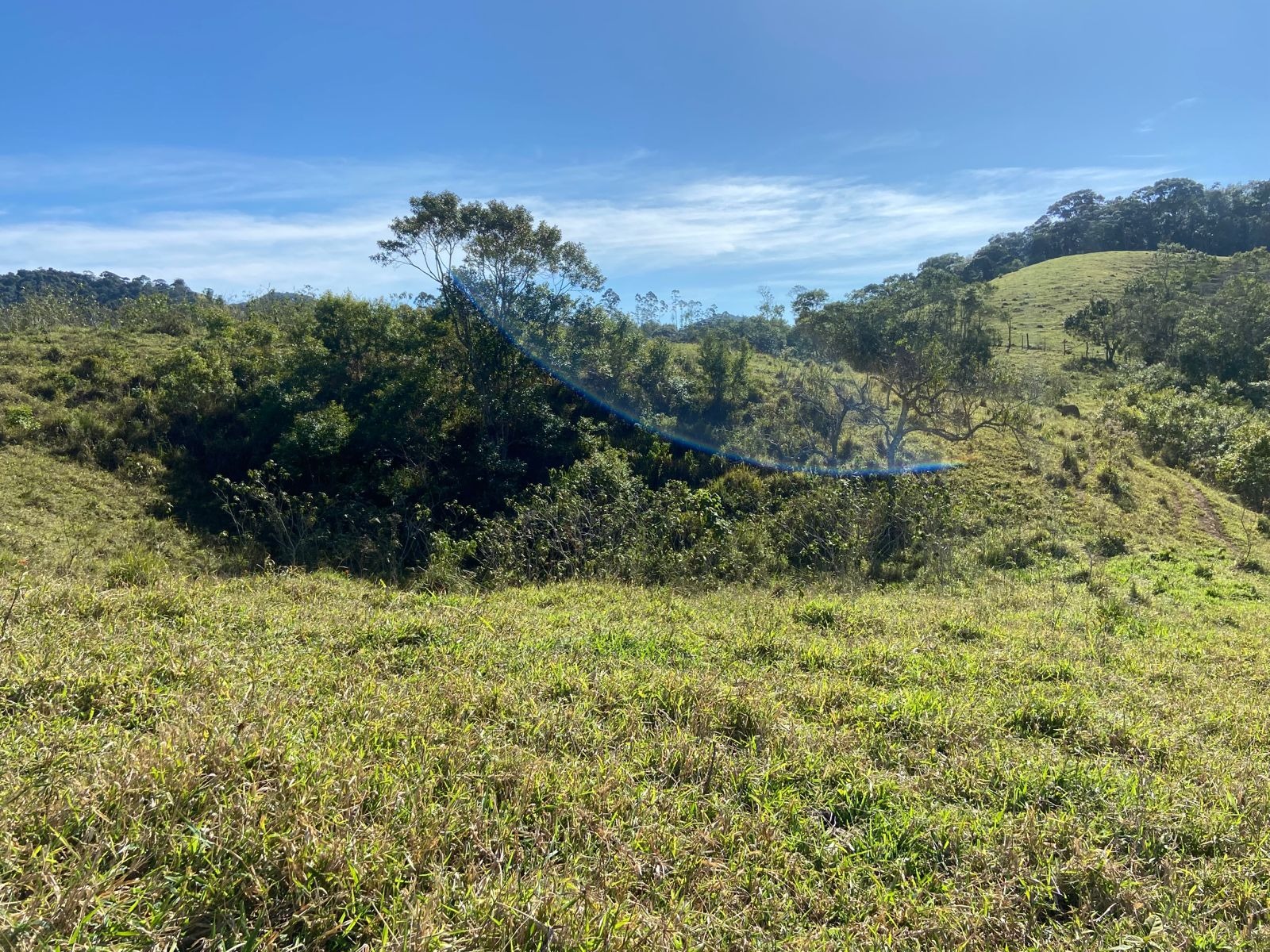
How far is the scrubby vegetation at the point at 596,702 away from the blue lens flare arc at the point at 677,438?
31.0 inches

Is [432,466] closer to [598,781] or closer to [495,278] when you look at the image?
[495,278]

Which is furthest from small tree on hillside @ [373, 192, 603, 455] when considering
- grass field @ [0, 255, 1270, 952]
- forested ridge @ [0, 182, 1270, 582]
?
grass field @ [0, 255, 1270, 952]

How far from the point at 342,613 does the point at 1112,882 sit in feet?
14.9

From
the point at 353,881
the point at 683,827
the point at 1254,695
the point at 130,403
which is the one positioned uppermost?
the point at 130,403

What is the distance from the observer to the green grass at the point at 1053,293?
118 feet

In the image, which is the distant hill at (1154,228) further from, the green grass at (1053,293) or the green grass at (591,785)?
the green grass at (591,785)

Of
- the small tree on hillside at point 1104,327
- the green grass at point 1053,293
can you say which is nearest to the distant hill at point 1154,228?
the green grass at point 1053,293

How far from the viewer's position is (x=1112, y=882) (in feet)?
7.06

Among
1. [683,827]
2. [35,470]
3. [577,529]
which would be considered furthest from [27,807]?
[35,470]

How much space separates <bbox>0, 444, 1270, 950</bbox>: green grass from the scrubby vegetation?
16mm

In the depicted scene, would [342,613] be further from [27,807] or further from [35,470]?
[35,470]

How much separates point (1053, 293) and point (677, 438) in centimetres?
4294

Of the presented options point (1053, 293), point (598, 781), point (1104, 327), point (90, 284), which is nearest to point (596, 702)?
point (598, 781)

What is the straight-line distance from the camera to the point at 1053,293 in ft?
149
